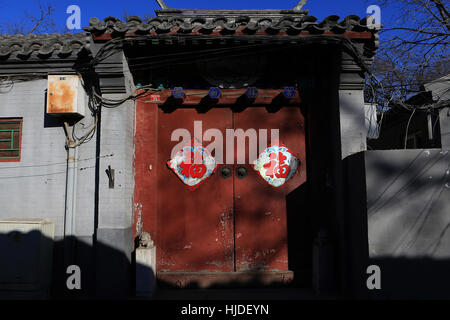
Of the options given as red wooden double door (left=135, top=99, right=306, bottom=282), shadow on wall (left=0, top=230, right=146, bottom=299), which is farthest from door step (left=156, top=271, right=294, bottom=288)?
shadow on wall (left=0, top=230, right=146, bottom=299)

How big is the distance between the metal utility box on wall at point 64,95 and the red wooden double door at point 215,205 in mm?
1113

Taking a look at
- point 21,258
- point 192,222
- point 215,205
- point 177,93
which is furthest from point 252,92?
point 21,258

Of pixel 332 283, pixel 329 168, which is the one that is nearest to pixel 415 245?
pixel 332 283

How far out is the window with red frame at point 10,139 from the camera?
219 inches

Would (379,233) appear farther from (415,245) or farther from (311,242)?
(311,242)

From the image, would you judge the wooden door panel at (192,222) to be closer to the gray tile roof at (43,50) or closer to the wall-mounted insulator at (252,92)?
the wall-mounted insulator at (252,92)

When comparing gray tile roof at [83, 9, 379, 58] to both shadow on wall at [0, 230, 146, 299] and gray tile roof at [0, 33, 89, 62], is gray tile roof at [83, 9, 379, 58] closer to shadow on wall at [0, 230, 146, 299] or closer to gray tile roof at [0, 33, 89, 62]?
gray tile roof at [0, 33, 89, 62]

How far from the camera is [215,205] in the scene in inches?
227

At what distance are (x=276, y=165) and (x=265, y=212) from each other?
0.93 m

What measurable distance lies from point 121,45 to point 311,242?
491 cm

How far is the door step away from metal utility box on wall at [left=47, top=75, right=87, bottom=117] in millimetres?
3417

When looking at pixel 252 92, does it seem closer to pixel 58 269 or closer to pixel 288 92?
pixel 288 92

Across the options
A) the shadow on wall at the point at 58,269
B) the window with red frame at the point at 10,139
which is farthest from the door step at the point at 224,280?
the window with red frame at the point at 10,139

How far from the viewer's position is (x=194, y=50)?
5.42 meters
